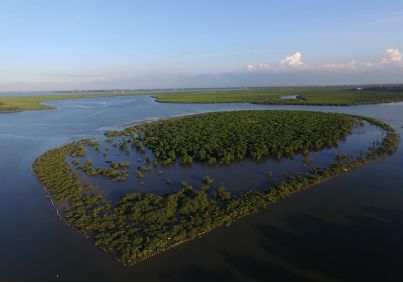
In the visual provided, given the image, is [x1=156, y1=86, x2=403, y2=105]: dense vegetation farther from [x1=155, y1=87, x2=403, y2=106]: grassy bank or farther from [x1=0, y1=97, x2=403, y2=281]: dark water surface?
[x1=0, y1=97, x2=403, y2=281]: dark water surface

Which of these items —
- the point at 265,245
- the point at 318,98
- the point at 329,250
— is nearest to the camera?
the point at 329,250

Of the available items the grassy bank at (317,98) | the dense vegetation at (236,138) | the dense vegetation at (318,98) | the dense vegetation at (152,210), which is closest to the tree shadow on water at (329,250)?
the dense vegetation at (152,210)

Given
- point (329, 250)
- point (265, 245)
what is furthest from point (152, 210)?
point (329, 250)

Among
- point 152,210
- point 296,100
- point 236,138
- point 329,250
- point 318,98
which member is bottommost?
point 329,250

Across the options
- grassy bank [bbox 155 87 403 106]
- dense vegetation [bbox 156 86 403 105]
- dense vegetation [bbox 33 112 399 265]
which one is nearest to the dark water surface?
dense vegetation [bbox 33 112 399 265]

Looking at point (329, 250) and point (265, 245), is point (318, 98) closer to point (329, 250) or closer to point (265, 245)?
point (329, 250)

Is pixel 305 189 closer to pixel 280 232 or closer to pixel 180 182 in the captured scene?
pixel 280 232

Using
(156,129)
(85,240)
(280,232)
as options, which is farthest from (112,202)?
(156,129)
